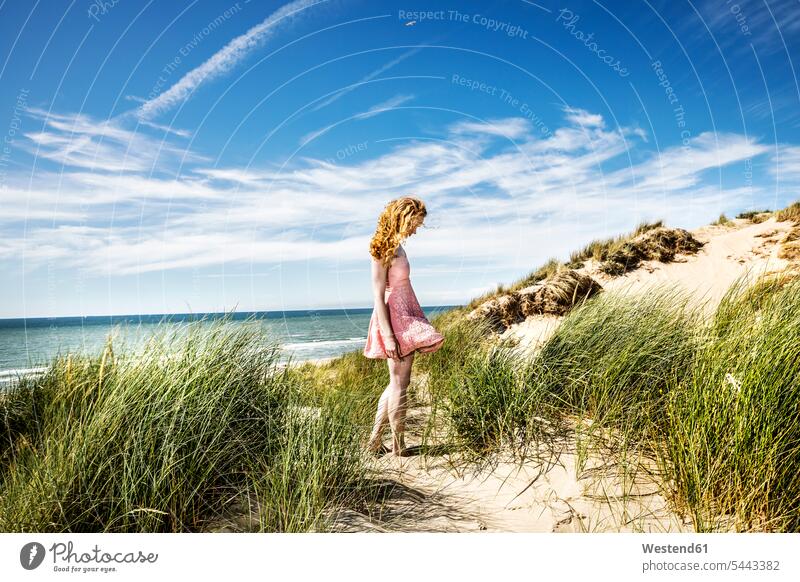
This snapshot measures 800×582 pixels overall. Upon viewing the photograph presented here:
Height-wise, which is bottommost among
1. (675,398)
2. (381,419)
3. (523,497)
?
(523,497)

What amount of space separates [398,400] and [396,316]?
0.55 metres

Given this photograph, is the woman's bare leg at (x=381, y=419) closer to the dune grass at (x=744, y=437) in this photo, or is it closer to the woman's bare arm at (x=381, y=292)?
the woman's bare arm at (x=381, y=292)

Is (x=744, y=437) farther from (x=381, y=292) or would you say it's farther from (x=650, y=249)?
(x=650, y=249)

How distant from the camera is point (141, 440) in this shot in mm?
2305

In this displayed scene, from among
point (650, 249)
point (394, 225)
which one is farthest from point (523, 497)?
point (650, 249)

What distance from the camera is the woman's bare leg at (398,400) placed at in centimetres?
328

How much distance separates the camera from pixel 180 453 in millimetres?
2453

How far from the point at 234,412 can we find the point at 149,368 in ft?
1.68

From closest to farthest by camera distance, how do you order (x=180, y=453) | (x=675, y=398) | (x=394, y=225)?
(x=180, y=453) → (x=675, y=398) → (x=394, y=225)

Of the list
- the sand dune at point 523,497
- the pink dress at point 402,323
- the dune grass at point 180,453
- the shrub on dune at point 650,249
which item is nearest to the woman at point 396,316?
the pink dress at point 402,323
